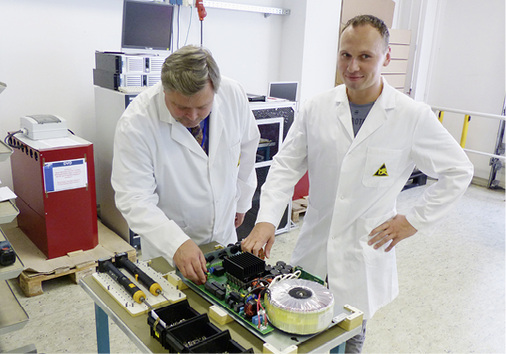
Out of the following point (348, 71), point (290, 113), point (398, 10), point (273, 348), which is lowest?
point (273, 348)

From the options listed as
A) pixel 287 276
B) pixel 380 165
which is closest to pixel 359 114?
pixel 380 165

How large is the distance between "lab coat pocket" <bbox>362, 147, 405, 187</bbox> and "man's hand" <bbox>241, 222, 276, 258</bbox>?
1.23ft

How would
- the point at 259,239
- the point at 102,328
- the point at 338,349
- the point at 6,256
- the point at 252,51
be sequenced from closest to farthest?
1. the point at 338,349
2. the point at 102,328
3. the point at 259,239
4. the point at 6,256
5. the point at 252,51

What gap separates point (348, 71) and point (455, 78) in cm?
439

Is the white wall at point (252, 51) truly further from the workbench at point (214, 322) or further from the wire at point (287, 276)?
the wire at point (287, 276)

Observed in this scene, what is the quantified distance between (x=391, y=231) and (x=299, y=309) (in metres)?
0.66

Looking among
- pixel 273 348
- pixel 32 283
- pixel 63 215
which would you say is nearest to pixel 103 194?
pixel 63 215

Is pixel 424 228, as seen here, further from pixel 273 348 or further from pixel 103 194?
pixel 103 194

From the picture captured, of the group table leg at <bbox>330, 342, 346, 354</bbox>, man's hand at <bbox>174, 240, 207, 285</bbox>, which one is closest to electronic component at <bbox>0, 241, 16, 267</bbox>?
man's hand at <bbox>174, 240, 207, 285</bbox>

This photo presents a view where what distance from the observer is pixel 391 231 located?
154cm

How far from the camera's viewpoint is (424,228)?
1.53m

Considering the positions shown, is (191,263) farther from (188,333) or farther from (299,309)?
(299,309)

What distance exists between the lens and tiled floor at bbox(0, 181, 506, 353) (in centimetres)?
219

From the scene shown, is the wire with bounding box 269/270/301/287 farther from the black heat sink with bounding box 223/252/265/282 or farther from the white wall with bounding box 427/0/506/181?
the white wall with bounding box 427/0/506/181
